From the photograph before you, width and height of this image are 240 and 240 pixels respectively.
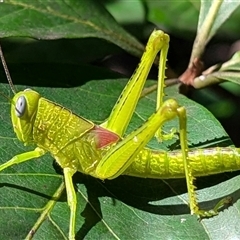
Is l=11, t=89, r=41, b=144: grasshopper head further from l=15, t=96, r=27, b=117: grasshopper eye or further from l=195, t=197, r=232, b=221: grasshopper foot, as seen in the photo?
l=195, t=197, r=232, b=221: grasshopper foot

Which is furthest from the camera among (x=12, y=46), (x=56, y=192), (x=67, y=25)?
(x=12, y=46)

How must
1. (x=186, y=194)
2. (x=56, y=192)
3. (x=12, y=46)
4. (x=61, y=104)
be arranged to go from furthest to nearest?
1. (x=12, y=46)
2. (x=61, y=104)
3. (x=186, y=194)
4. (x=56, y=192)

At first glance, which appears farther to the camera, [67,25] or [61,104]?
[67,25]

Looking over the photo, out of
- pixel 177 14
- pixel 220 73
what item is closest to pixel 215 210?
pixel 220 73

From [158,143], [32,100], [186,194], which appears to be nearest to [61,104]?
[32,100]

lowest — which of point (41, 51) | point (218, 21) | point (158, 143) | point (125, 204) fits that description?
point (125, 204)

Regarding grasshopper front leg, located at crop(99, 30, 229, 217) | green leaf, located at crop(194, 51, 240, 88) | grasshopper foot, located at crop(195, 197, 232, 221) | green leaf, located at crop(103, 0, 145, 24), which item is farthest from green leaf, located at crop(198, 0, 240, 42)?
grasshopper foot, located at crop(195, 197, 232, 221)

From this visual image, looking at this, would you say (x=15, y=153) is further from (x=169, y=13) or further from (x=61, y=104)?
(x=169, y=13)

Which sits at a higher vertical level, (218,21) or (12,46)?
(218,21)
